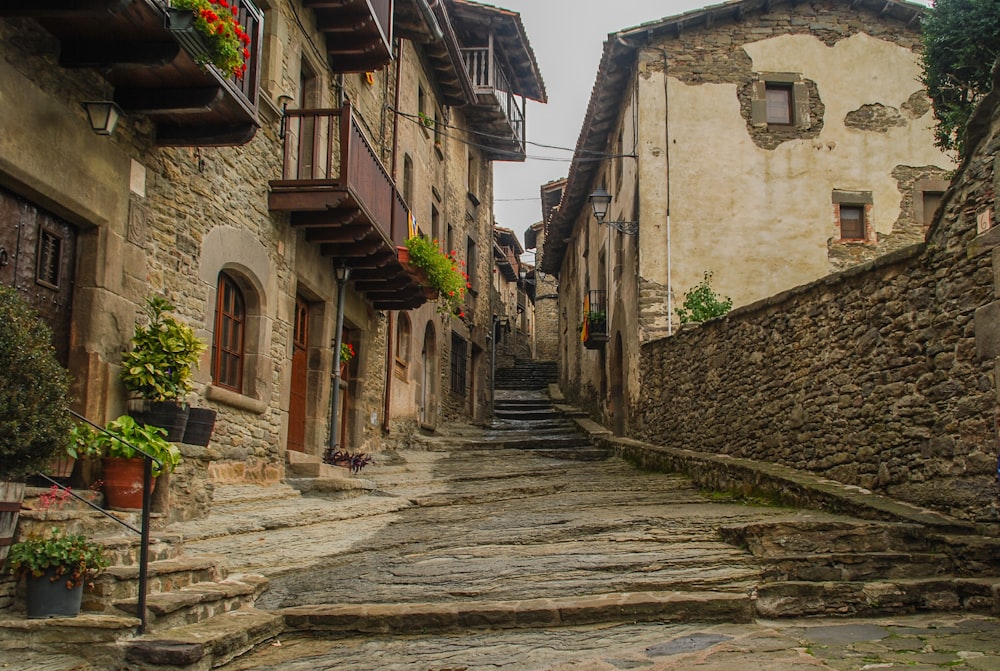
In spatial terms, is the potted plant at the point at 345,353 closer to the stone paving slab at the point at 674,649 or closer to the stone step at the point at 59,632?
the stone paving slab at the point at 674,649

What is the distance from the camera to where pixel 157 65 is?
6430mm

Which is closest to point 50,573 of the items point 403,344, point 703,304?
point 703,304

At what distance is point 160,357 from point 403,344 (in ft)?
31.6

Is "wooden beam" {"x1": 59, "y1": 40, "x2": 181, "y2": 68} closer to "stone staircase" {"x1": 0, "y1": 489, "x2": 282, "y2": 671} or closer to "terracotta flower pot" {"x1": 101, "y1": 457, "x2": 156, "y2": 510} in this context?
"terracotta flower pot" {"x1": 101, "y1": 457, "x2": 156, "y2": 510}

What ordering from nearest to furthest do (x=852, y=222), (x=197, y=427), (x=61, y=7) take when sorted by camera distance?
(x=61, y=7), (x=197, y=427), (x=852, y=222)

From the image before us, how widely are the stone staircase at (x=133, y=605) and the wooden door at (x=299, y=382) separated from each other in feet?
16.8

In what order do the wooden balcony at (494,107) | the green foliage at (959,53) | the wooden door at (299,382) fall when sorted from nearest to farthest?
the green foliage at (959,53)
the wooden door at (299,382)
the wooden balcony at (494,107)

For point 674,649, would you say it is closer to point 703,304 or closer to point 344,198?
point 344,198

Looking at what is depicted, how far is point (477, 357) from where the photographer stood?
925 inches

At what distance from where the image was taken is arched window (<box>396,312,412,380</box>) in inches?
642

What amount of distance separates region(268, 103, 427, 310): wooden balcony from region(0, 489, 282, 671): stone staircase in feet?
15.5

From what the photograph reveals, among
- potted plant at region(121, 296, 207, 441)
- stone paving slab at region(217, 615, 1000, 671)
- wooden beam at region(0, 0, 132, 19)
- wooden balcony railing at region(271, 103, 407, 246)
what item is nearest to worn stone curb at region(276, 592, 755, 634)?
stone paving slab at region(217, 615, 1000, 671)

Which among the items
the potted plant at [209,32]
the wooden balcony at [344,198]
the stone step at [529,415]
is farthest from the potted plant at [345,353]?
the stone step at [529,415]

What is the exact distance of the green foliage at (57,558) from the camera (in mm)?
4684
